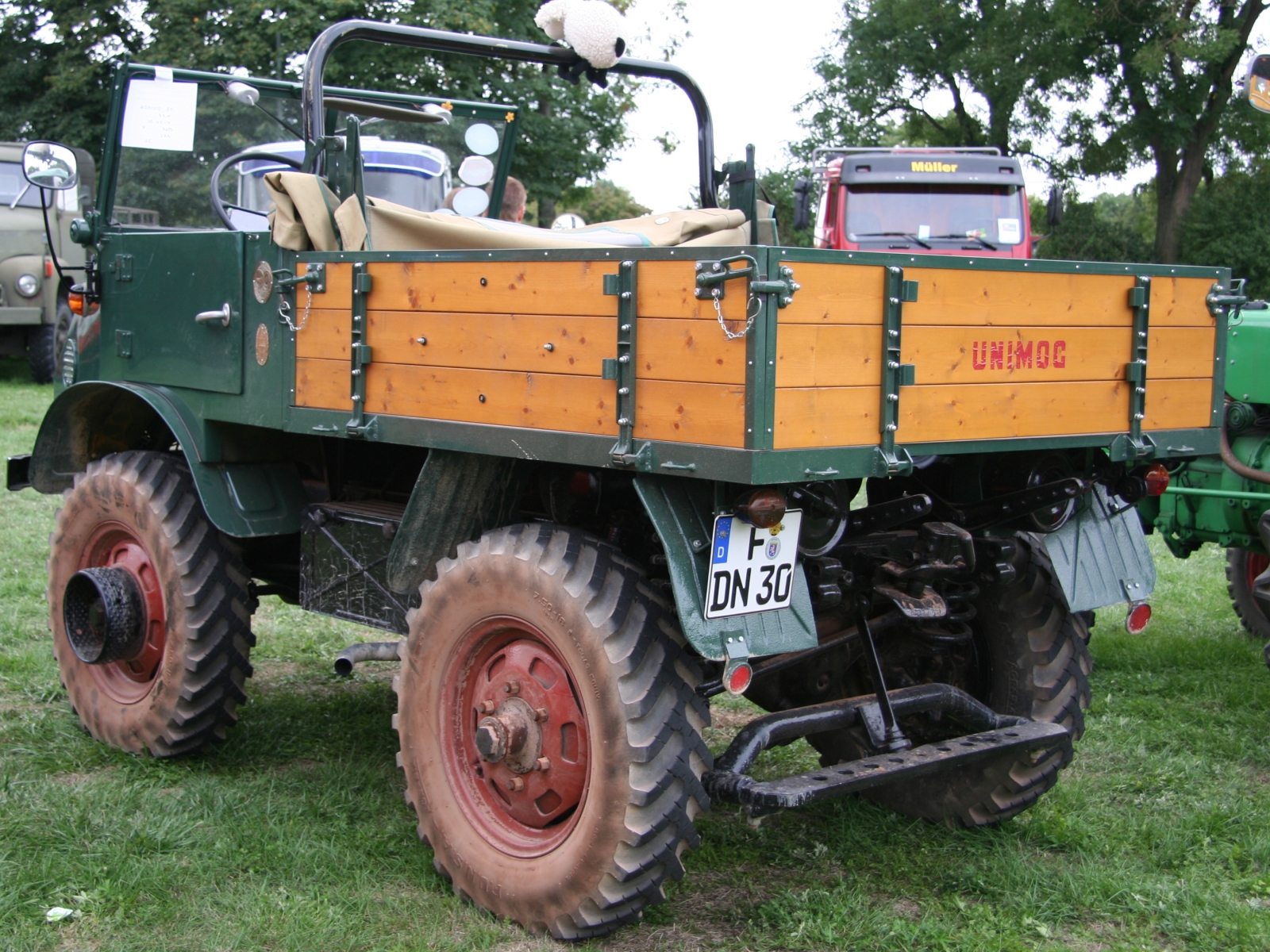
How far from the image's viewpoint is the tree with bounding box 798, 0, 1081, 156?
27188 mm

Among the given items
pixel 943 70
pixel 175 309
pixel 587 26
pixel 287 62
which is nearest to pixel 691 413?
pixel 587 26

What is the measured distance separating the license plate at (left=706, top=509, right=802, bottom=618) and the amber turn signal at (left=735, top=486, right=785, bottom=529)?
35mm

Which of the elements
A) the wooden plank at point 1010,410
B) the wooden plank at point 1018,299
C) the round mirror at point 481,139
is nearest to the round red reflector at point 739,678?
the wooden plank at point 1010,410

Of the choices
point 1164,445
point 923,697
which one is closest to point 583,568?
point 923,697

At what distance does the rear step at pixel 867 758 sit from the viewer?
3.32m

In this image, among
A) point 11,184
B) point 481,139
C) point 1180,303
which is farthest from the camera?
point 11,184

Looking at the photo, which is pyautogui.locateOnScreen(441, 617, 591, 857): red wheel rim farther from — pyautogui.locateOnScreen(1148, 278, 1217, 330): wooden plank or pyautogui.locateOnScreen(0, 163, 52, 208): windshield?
pyautogui.locateOnScreen(0, 163, 52, 208): windshield

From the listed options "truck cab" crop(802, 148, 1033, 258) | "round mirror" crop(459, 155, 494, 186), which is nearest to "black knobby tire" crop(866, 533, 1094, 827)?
"round mirror" crop(459, 155, 494, 186)

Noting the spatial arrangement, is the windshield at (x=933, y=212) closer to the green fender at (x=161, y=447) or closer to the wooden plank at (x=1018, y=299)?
the green fender at (x=161, y=447)

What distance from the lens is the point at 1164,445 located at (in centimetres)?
380

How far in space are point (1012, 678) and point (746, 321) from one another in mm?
1898

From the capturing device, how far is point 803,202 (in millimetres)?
14312

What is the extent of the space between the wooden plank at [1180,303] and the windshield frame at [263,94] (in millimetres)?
3172

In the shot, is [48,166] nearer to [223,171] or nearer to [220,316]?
[223,171]
